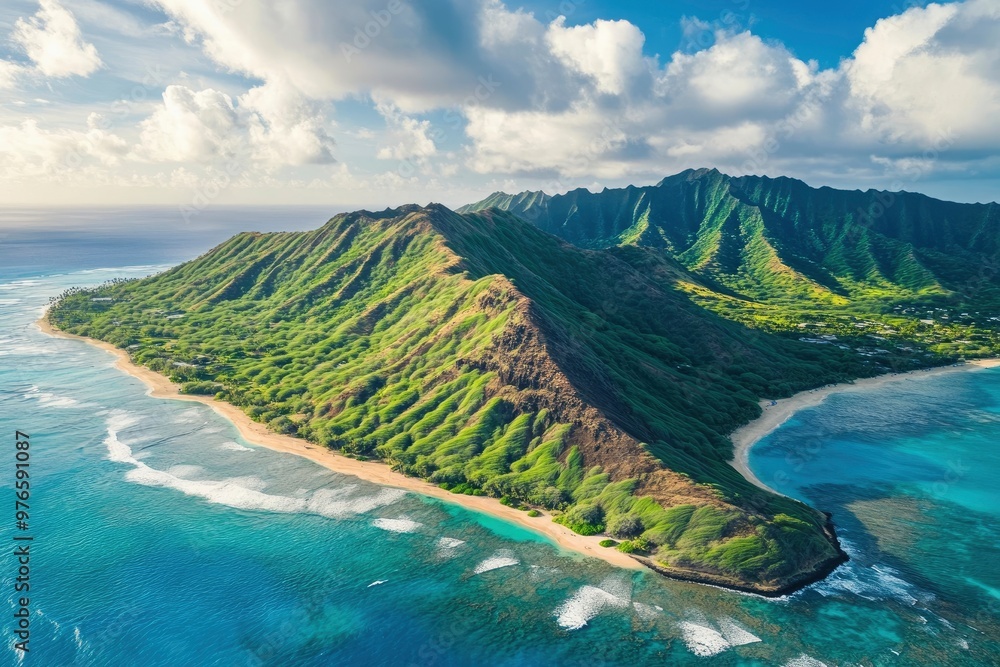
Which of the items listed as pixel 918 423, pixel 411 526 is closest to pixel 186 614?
pixel 411 526

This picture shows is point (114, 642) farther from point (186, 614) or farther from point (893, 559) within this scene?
point (893, 559)

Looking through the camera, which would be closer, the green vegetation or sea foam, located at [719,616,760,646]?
sea foam, located at [719,616,760,646]

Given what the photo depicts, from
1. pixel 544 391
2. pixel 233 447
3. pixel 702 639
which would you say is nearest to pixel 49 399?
pixel 233 447

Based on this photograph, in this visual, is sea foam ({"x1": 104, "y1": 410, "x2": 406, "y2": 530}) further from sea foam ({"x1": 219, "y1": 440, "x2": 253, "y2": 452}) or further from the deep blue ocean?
sea foam ({"x1": 219, "y1": 440, "x2": 253, "y2": 452})

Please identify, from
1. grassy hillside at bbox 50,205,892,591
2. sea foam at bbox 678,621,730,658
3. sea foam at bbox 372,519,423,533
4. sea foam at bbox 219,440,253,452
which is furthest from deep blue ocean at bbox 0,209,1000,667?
grassy hillside at bbox 50,205,892,591

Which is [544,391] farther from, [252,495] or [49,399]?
[49,399]

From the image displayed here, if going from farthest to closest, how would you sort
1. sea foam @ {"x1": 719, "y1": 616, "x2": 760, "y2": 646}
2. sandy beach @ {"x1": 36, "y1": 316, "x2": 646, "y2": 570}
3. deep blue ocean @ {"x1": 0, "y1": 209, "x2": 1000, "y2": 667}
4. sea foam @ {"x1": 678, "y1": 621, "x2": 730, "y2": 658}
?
sandy beach @ {"x1": 36, "y1": 316, "x2": 646, "y2": 570} < sea foam @ {"x1": 719, "y1": 616, "x2": 760, "y2": 646} < deep blue ocean @ {"x1": 0, "y1": 209, "x2": 1000, "y2": 667} < sea foam @ {"x1": 678, "y1": 621, "x2": 730, "y2": 658}
